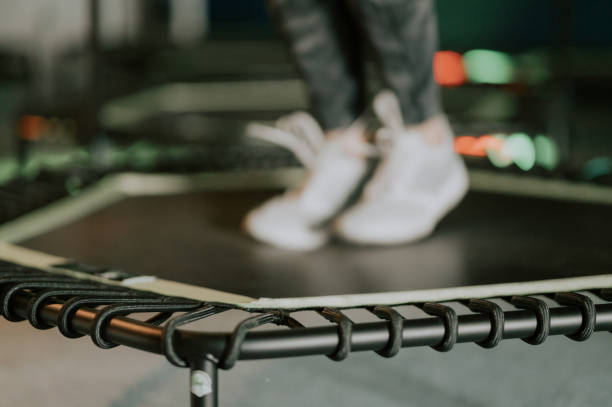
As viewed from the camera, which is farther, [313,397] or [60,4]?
[60,4]

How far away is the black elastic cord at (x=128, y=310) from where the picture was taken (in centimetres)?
69

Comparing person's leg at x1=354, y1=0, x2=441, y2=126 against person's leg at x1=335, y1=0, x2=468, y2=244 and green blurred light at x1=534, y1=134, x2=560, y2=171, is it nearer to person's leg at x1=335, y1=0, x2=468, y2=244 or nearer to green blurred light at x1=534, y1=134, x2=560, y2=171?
person's leg at x1=335, y1=0, x2=468, y2=244

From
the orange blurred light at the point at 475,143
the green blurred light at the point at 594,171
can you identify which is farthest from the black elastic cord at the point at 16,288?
the orange blurred light at the point at 475,143

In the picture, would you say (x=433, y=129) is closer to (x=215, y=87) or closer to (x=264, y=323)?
(x=264, y=323)

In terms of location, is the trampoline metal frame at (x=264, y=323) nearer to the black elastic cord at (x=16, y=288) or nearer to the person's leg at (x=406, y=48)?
the black elastic cord at (x=16, y=288)

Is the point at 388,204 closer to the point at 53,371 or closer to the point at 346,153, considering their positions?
the point at 346,153

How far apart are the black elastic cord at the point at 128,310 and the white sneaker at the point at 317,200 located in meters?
0.42

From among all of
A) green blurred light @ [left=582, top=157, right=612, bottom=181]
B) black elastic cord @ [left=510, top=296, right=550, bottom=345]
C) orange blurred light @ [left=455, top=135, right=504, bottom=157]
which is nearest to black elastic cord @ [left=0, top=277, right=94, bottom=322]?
black elastic cord @ [left=510, top=296, right=550, bottom=345]

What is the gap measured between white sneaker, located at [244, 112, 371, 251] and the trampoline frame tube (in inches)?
18.2

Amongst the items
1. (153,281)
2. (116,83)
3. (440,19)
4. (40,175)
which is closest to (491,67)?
(440,19)

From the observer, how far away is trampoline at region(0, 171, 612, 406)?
0.68 meters

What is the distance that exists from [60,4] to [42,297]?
13.0ft

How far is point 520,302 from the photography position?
78cm

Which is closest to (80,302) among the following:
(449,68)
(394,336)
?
(394,336)
